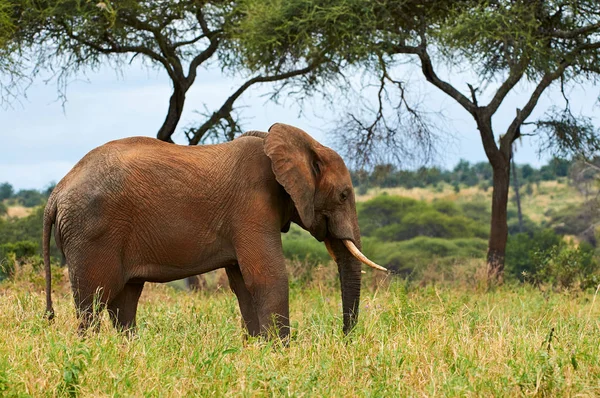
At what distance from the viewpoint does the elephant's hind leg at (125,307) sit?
28.5ft

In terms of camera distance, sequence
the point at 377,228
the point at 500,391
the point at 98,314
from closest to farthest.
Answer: the point at 500,391 → the point at 98,314 → the point at 377,228

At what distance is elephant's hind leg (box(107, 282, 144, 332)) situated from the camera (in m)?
8.70

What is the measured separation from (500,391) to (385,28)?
12.2m

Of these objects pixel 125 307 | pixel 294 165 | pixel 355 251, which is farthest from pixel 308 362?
pixel 125 307

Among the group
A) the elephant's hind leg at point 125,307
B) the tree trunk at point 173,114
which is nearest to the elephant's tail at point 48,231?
the elephant's hind leg at point 125,307

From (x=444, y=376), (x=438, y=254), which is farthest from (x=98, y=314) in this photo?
(x=438, y=254)

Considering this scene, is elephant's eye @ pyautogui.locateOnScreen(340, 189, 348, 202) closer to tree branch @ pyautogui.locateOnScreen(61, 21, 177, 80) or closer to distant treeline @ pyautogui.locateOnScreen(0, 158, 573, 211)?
tree branch @ pyautogui.locateOnScreen(61, 21, 177, 80)

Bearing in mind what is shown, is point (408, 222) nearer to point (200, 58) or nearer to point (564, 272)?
point (200, 58)

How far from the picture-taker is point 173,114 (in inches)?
767

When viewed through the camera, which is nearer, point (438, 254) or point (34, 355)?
point (34, 355)

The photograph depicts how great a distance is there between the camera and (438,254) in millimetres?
44906

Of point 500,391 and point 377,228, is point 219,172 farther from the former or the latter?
point 377,228

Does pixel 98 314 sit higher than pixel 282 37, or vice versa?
pixel 282 37

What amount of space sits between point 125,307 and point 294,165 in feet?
6.77
